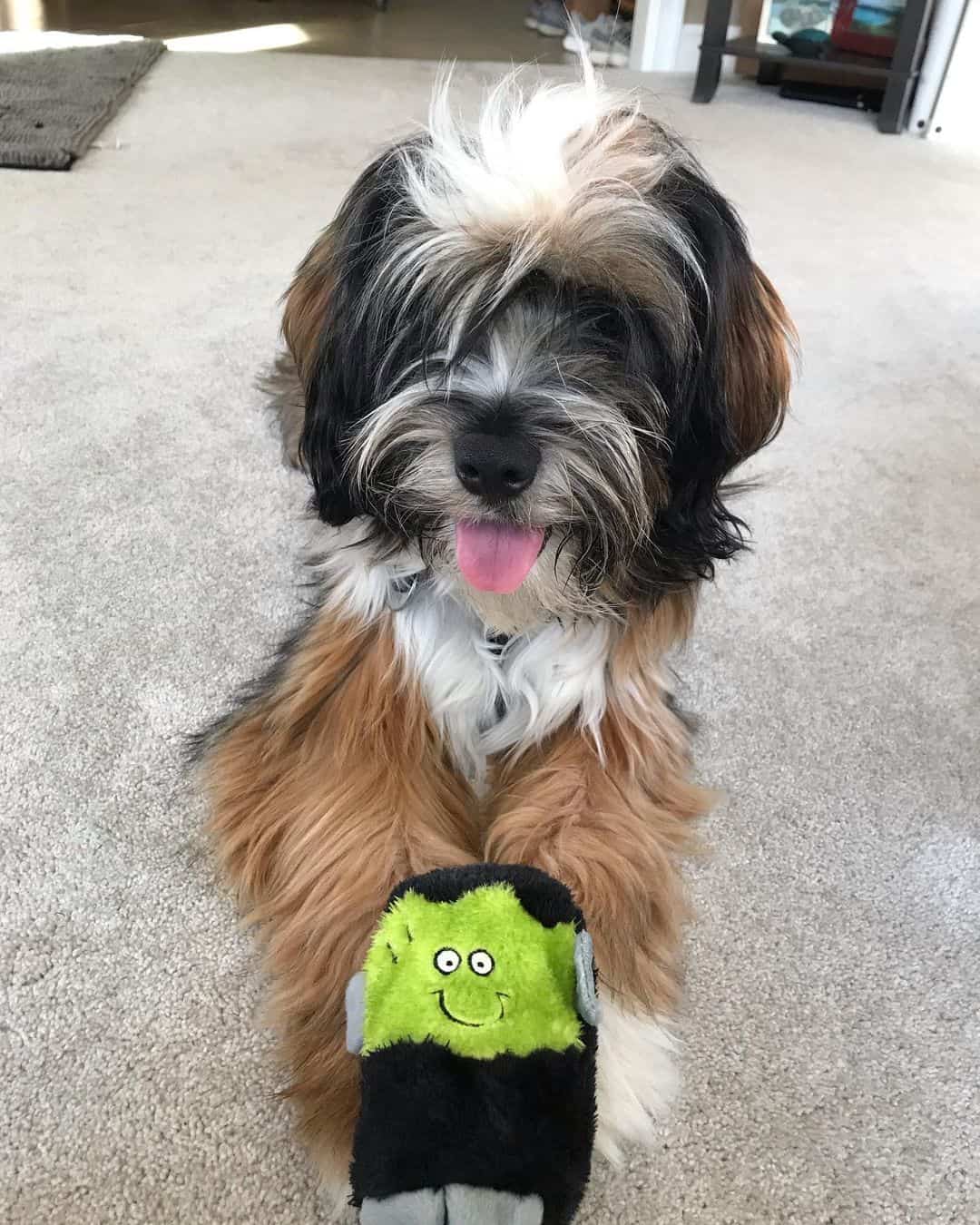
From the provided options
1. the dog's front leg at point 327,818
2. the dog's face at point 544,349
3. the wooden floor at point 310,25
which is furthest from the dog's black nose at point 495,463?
the wooden floor at point 310,25

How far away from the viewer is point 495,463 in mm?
930

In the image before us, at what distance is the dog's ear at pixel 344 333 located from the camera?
1.04 m

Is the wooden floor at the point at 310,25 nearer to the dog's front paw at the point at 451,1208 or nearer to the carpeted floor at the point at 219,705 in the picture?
the carpeted floor at the point at 219,705

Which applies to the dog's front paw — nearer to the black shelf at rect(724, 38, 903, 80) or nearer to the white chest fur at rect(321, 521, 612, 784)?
A: the white chest fur at rect(321, 521, 612, 784)

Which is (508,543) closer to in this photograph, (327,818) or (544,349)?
(544,349)

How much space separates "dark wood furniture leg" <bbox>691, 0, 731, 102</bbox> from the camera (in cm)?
386

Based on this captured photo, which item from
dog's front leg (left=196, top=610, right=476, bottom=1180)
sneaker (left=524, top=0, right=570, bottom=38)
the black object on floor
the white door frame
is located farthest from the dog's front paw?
sneaker (left=524, top=0, right=570, bottom=38)

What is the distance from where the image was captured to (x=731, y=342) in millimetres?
1056

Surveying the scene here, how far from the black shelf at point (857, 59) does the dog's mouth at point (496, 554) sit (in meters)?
3.51

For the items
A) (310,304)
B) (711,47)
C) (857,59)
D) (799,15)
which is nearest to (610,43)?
(711,47)

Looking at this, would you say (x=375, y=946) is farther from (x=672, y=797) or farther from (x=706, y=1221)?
(x=672, y=797)

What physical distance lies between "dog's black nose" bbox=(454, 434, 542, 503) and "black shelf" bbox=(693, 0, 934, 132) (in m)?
3.54

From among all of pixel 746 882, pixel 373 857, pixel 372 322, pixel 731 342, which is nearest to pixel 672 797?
pixel 746 882

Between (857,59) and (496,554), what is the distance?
3697 mm
